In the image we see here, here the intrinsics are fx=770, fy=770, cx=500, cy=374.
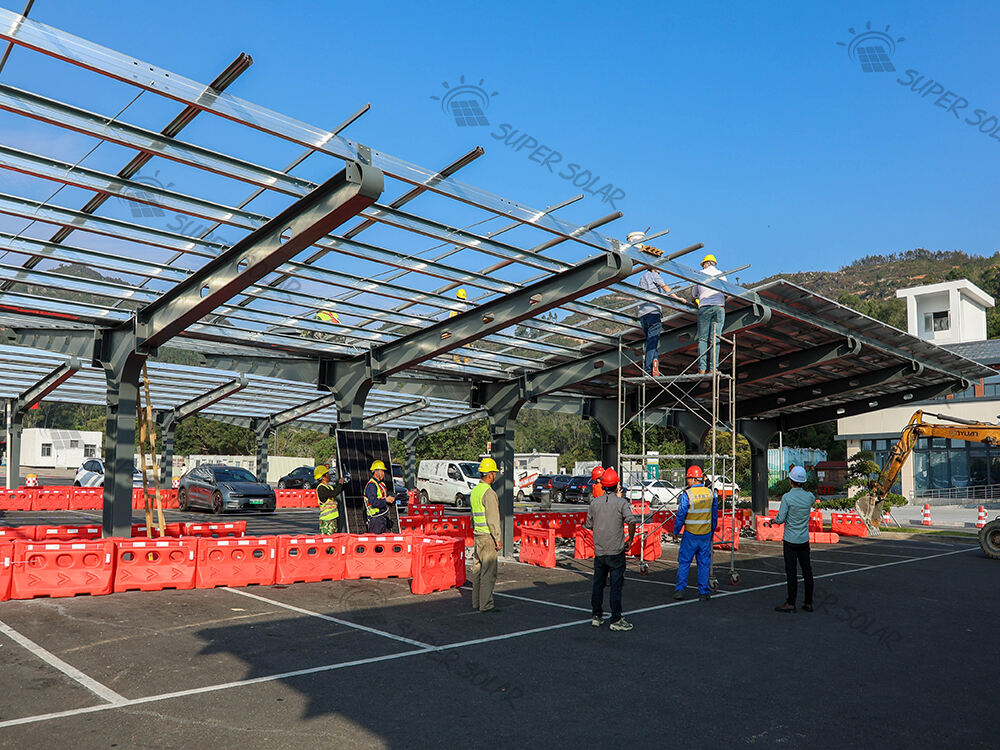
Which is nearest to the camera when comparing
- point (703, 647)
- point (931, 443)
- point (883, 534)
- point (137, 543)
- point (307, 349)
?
point (703, 647)

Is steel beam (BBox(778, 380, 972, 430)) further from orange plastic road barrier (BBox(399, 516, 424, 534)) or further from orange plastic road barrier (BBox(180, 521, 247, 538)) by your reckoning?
orange plastic road barrier (BBox(180, 521, 247, 538))

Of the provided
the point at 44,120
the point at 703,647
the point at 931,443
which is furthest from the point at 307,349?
the point at 931,443

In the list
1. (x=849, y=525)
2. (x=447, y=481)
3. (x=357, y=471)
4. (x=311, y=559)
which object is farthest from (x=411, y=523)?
(x=447, y=481)

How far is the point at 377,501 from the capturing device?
14.3 m

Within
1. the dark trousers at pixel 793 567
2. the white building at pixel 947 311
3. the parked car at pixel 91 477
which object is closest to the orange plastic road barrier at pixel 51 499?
the parked car at pixel 91 477

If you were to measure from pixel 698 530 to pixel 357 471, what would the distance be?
6.98 m

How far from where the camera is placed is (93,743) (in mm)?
5176

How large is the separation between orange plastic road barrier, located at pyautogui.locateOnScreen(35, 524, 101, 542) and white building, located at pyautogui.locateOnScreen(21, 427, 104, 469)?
6466cm

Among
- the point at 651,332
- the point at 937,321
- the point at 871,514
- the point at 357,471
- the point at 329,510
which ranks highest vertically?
the point at 937,321

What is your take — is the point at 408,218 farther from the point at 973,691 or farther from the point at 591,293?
the point at 973,691

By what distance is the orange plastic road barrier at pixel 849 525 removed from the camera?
25016 mm

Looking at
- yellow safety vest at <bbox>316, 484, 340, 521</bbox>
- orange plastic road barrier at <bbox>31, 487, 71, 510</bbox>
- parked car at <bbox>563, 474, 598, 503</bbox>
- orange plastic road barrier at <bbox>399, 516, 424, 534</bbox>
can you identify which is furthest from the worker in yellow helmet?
parked car at <bbox>563, 474, 598, 503</bbox>

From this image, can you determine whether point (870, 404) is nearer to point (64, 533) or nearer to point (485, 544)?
point (485, 544)

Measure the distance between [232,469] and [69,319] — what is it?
1560 cm
